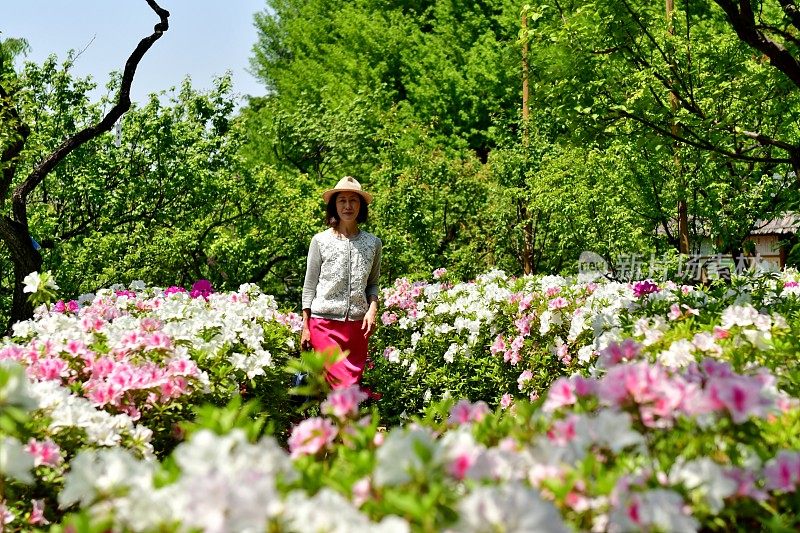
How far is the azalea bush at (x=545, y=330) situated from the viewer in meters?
2.87

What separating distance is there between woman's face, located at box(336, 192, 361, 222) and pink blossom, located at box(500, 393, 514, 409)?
2071 millimetres

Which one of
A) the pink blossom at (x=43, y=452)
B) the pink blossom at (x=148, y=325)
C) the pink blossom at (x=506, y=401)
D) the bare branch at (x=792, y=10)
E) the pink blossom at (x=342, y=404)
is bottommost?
the pink blossom at (x=506, y=401)

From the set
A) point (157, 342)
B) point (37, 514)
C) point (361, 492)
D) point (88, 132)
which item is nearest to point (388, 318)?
point (88, 132)

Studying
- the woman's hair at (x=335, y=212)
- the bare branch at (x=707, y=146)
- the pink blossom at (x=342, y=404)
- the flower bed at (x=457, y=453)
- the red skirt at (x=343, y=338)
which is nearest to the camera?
the flower bed at (x=457, y=453)

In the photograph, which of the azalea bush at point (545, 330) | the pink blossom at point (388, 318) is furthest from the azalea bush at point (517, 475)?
the pink blossom at point (388, 318)

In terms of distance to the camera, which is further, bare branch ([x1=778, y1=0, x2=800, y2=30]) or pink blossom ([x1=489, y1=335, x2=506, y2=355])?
pink blossom ([x1=489, y1=335, x2=506, y2=355])

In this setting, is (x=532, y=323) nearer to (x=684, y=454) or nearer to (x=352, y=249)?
(x=352, y=249)

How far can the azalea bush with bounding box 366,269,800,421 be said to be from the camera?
287 cm

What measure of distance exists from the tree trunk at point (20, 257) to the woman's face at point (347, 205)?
12.0 ft

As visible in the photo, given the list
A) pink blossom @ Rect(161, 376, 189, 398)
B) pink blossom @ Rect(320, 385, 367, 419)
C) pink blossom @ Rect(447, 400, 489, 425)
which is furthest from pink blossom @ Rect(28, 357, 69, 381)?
pink blossom @ Rect(447, 400, 489, 425)

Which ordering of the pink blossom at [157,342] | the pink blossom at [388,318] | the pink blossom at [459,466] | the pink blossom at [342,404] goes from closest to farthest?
the pink blossom at [459,466] → the pink blossom at [342,404] → the pink blossom at [157,342] → the pink blossom at [388,318]

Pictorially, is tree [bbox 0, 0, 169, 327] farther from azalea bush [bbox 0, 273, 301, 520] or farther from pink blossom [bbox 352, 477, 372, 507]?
pink blossom [bbox 352, 477, 372, 507]

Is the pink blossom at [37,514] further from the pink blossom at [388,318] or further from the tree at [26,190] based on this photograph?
the pink blossom at [388,318]

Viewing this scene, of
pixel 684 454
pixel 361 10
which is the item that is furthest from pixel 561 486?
pixel 361 10
